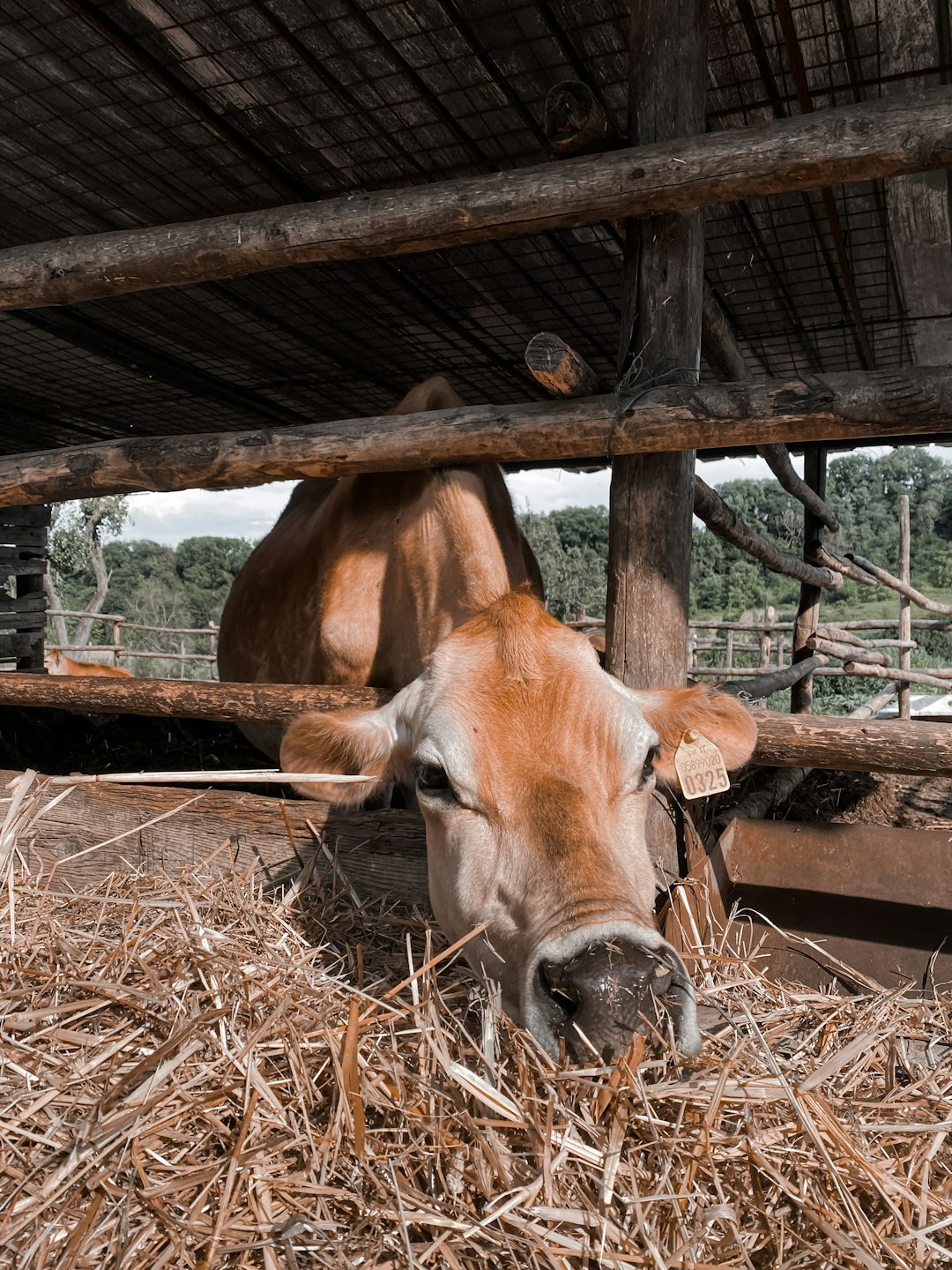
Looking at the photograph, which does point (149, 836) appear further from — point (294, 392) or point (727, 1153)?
point (294, 392)

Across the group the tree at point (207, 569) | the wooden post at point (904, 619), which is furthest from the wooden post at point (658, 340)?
the tree at point (207, 569)

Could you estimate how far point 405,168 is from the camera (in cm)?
394

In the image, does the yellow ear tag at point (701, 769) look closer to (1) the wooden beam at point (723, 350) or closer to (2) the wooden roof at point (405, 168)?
(1) the wooden beam at point (723, 350)

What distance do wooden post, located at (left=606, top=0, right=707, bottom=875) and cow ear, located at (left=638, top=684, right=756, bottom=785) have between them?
22 centimetres

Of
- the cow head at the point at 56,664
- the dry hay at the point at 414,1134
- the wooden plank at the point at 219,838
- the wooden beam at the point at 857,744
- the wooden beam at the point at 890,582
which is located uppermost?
the wooden beam at the point at 890,582

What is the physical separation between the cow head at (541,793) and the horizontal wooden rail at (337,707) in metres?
0.23

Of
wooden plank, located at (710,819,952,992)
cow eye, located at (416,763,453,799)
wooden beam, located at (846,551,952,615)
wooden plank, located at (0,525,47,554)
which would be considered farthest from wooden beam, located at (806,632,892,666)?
wooden plank, located at (0,525,47,554)

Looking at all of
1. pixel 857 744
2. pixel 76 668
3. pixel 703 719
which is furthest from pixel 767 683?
pixel 76 668

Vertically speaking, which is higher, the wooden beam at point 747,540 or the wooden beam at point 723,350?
the wooden beam at point 723,350

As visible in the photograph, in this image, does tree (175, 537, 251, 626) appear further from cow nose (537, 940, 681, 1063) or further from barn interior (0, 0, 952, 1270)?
cow nose (537, 940, 681, 1063)

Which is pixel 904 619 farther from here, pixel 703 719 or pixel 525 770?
pixel 525 770

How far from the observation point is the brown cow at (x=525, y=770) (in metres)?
1.59

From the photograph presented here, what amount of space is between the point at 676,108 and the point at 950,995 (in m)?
2.81

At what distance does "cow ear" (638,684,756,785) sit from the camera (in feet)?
7.89
